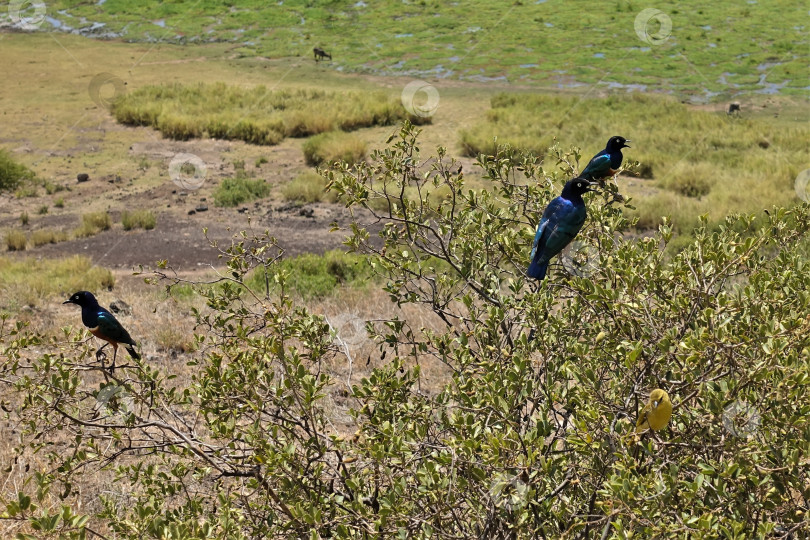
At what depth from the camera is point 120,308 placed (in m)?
9.88

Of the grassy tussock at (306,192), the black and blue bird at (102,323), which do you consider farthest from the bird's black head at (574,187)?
the grassy tussock at (306,192)

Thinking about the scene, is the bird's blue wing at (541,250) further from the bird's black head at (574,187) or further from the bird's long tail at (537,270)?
the bird's black head at (574,187)

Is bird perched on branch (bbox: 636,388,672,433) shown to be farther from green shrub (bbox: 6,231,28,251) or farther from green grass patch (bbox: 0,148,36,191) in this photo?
green grass patch (bbox: 0,148,36,191)

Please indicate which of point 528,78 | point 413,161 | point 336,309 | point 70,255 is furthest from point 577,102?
point 413,161

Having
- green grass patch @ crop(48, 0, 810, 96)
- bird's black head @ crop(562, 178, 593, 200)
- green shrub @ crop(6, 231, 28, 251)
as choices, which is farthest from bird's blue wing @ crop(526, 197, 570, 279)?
green grass patch @ crop(48, 0, 810, 96)

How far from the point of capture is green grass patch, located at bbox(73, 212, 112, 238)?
16297 millimetres

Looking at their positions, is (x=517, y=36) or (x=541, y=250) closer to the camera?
(x=541, y=250)

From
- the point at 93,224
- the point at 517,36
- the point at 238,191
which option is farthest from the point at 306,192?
the point at 517,36

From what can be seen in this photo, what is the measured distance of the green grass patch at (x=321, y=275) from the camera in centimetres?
1066

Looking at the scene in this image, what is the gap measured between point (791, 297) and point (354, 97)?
24.0 metres

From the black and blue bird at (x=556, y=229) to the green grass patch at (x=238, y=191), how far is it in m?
14.9

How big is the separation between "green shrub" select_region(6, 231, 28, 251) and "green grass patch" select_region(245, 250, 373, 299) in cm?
548

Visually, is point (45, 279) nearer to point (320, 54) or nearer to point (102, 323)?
point (102, 323)

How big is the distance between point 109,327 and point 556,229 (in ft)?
9.14
